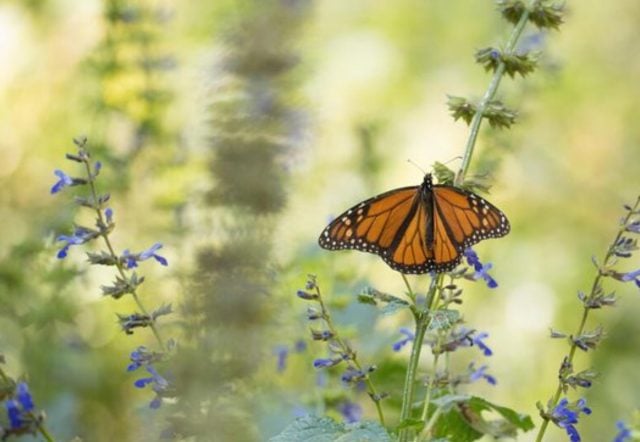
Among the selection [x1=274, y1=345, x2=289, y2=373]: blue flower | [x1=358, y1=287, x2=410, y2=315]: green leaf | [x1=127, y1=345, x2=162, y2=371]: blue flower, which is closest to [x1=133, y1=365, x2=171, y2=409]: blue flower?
[x1=127, y1=345, x2=162, y2=371]: blue flower

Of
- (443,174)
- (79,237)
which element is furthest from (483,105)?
(79,237)

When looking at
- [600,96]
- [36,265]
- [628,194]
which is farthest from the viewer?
[600,96]

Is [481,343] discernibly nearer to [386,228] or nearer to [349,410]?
[386,228]

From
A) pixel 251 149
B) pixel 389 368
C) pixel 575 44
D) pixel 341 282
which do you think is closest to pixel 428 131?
pixel 575 44

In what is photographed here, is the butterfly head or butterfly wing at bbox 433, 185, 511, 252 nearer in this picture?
butterfly wing at bbox 433, 185, 511, 252

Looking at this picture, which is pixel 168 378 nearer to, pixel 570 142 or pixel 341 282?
pixel 341 282

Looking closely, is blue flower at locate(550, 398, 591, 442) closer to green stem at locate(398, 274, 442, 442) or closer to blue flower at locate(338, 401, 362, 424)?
green stem at locate(398, 274, 442, 442)
